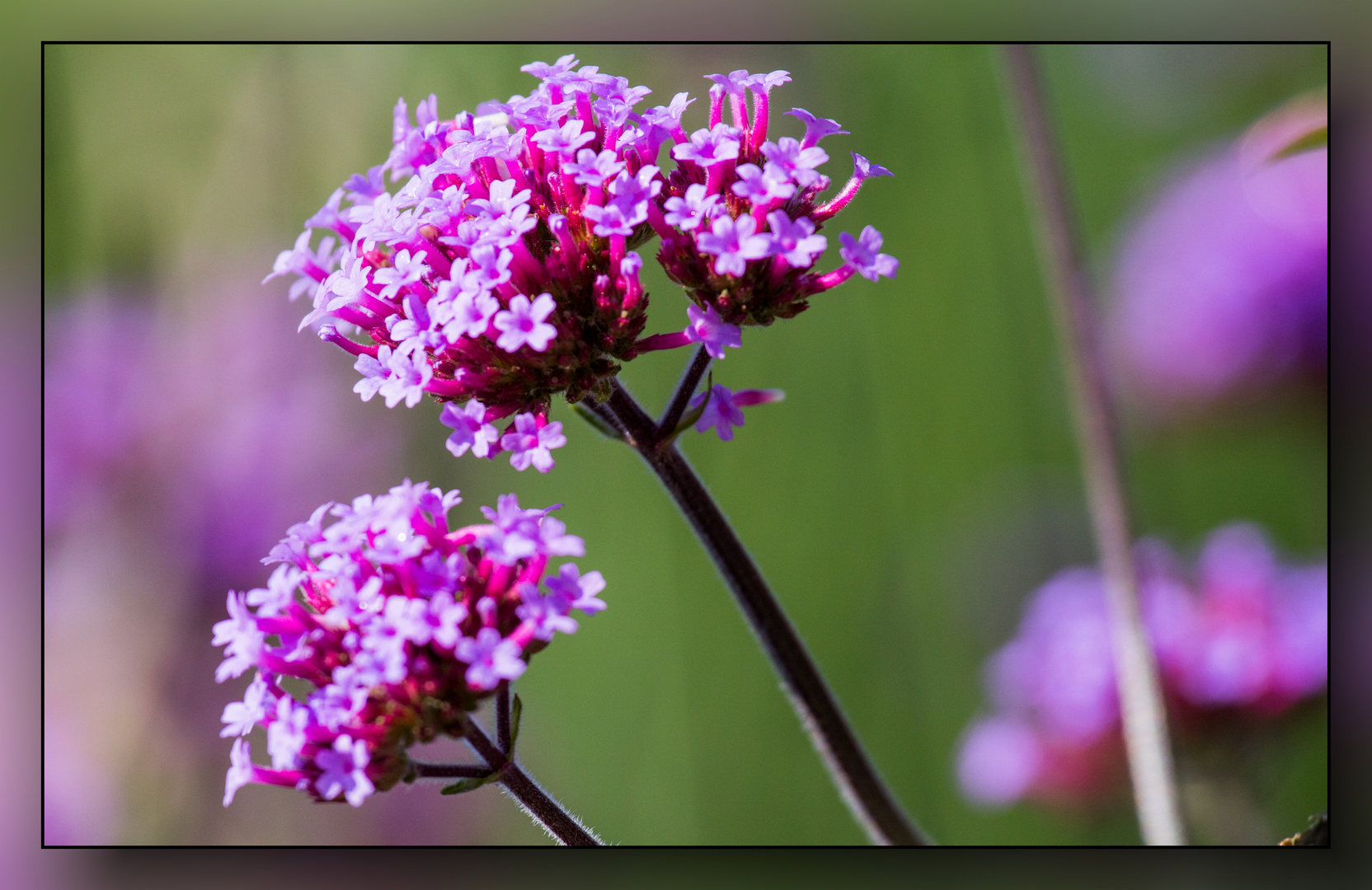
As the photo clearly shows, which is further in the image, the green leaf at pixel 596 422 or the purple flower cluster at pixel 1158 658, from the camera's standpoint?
the purple flower cluster at pixel 1158 658

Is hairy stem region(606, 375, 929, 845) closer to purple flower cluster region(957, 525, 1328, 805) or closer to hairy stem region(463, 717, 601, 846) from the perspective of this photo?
hairy stem region(463, 717, 601, 846)

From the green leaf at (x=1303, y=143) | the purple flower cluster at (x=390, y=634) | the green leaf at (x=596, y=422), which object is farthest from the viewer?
the green leaf at (x=1303, y=143)

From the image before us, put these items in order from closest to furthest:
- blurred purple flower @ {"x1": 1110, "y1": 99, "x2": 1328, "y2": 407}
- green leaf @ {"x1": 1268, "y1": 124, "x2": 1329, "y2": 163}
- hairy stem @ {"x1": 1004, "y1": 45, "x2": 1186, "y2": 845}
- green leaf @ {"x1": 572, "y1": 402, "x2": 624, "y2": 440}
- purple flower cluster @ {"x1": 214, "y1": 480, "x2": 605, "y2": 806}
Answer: purple flower cluster @ {"x1": 214, "y1": 480, "x2": 605, "y2": 806}
green leaf @ {"x1": 572, "y1": 402, "x2": 624, "y2": 440}
green leaf @ {"x1": 1268, "y1": 124, "x2": 1329, "y2": 163}
hairy stem @ {"x1": 1004, "y1": 45, "x2": 1186, "y2": 845}
blurred purple flower @ {"x1": 1110, "y1": 99, "x2": 1328, "y2": 407}

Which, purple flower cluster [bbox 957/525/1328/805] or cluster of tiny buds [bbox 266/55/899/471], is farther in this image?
purple flower cluster [bbox 957/525/1328/805]

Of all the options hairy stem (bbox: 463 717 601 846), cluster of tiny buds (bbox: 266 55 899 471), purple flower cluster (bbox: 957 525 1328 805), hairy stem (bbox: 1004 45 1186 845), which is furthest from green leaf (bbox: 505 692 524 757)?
purple flower cluster (bbox: 957 525 1328 805)

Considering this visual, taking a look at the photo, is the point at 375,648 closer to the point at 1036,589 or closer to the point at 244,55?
the point at 244,55

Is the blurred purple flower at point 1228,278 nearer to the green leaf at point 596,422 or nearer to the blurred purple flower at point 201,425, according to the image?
the green leaf at point 596,422

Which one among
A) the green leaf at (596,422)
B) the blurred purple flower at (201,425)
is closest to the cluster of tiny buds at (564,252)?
the green leaf at (596,422)
